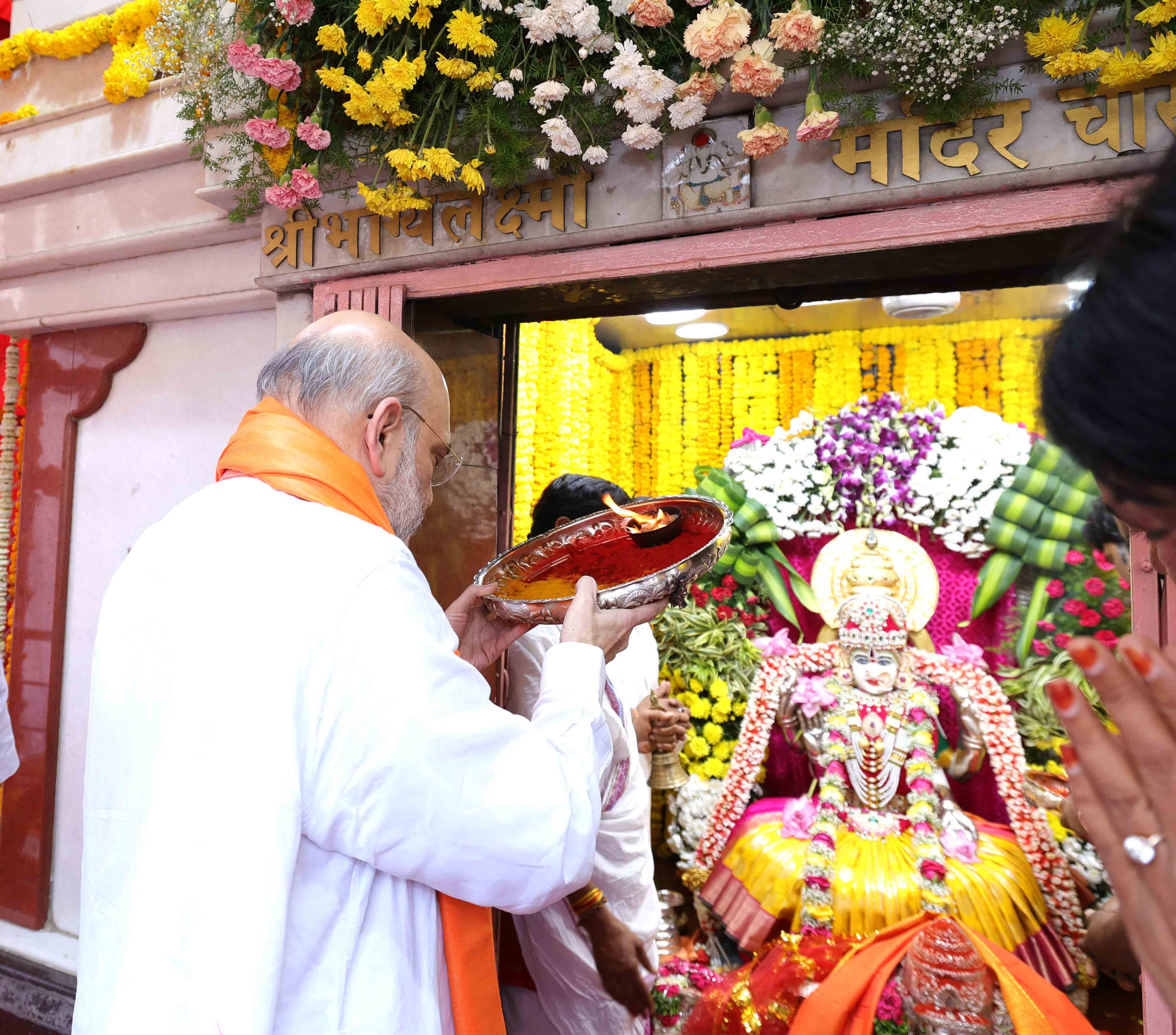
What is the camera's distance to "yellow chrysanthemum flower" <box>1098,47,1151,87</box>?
1.54 meters

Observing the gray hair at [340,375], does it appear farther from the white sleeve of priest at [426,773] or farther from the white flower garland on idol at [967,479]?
the white flower garland on idol at [967,479]

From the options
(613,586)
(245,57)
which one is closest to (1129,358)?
(613,586)

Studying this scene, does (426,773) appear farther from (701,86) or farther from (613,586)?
(701,86)

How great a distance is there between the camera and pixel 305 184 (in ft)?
7.41

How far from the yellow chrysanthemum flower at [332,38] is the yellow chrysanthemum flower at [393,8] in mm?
132

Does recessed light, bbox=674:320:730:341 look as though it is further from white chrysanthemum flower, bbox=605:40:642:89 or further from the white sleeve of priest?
the white sleeve of priest

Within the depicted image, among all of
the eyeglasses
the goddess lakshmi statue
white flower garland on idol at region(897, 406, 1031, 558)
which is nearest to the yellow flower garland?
white flower garland on idol at region(897, 406, 1031, 558)

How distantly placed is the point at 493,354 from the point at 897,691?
7.01 feet

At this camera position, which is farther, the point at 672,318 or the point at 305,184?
the point at 672,318

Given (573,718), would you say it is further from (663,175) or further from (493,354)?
(493,354)

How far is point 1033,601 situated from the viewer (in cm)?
353

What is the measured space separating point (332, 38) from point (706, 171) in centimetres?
98

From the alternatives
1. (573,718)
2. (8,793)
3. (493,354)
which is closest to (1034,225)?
(573,718)

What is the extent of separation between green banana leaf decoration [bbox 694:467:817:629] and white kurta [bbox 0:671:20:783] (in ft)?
9.19
